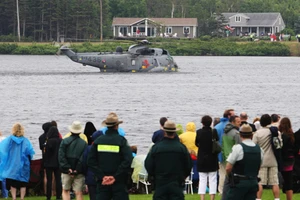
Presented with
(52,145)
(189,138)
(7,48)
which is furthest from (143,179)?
(7,48)

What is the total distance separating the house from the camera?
137500 mm

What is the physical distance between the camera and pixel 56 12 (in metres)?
128

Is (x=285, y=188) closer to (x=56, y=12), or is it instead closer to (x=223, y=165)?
(x=223, y=165)

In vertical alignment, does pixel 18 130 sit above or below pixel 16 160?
above

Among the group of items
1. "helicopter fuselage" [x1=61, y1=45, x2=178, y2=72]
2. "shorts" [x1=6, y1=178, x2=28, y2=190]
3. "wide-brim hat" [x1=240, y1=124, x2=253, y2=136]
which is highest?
"wide-brim hat" [x1=240, y1=124, x2=253, y2=136]

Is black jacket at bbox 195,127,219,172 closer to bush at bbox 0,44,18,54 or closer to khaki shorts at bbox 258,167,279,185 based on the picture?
khaki shorts at bbox 258,167,279,185

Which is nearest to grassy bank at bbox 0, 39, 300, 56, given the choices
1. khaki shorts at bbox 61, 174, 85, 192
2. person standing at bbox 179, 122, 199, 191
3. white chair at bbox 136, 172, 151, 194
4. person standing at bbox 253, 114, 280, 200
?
white chair at bbox 136, 172, 151, 194

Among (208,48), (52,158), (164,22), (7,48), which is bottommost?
(208,48)

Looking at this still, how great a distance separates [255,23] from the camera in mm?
147500

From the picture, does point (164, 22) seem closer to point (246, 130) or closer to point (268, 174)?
point (268, 174)

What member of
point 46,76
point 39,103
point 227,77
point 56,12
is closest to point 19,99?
point 39,103

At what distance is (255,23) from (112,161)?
138012mm

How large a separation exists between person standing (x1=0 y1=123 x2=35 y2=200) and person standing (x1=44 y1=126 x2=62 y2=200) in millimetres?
310

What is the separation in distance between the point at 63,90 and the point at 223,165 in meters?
44.8
